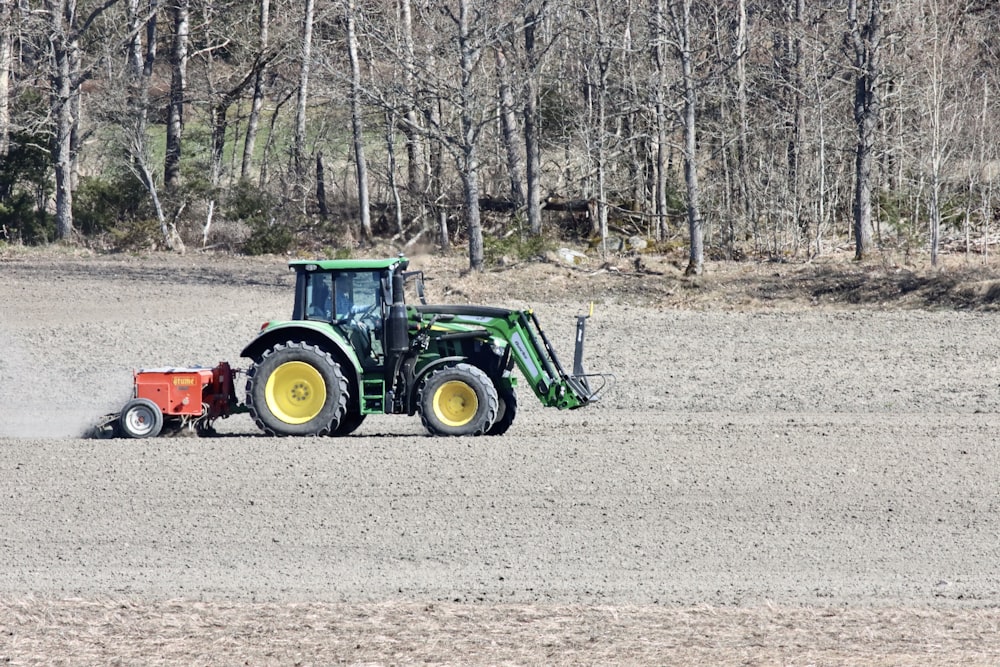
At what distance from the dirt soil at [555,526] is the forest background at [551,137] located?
1031cm

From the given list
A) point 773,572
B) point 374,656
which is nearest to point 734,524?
point 773,572

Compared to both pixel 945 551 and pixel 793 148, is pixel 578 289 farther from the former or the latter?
pixel 945 551

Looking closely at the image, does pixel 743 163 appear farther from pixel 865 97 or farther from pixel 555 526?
pixel 555 526

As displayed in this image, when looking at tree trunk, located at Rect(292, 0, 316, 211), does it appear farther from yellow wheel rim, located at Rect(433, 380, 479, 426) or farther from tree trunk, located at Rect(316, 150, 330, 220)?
yellow wheel rim, located at Rect(433, 380, 479, 426)

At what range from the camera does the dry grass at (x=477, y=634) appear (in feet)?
21.9

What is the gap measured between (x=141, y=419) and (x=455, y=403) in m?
3.28

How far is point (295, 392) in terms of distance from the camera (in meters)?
12.7

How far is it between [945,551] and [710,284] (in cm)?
1544

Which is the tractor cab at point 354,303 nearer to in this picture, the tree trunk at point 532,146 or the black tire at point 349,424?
the black tire at point 349,424

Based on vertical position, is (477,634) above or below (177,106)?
below

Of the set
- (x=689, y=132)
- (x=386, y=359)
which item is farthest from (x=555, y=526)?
(x=689, y=132)

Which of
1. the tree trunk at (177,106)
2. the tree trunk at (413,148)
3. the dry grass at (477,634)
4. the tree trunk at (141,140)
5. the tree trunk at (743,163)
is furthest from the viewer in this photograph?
the tree trunk at (177,106)

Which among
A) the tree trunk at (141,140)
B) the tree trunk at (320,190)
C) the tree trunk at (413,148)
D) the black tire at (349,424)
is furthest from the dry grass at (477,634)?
the tree trunk at (320,190)

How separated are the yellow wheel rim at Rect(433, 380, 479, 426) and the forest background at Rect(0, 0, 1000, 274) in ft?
44.2
